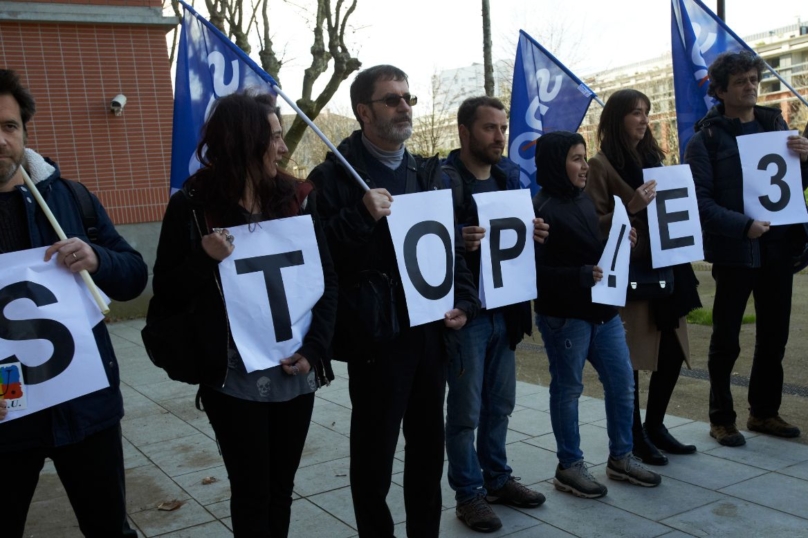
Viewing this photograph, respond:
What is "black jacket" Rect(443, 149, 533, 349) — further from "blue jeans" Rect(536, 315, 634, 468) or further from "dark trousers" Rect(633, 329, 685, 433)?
"dark trousers" Rect(633, 329, 685, 433)

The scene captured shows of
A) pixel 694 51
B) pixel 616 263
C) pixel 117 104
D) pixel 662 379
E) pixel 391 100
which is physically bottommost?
pixel 662 379

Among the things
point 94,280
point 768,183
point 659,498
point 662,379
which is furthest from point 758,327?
point 94,280

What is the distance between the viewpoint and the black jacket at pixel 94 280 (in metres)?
2.62

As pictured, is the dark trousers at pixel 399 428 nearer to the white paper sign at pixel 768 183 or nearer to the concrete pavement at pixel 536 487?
the concrete pavement at pixel 536 487

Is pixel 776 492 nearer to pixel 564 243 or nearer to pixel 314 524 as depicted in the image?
pixel 564 243

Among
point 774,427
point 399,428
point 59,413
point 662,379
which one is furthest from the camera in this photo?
point 774,427

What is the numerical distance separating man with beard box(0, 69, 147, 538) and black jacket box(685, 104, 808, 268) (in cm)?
372

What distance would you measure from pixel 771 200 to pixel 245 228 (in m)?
3.58

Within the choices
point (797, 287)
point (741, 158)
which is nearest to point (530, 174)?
point (741, 158)

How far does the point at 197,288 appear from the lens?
2930mm

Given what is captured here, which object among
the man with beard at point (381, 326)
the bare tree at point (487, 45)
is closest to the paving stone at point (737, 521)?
the man with beard at point (381, 326)

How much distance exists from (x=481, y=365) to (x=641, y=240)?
135 cm

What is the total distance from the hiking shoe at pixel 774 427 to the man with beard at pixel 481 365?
6.29ft

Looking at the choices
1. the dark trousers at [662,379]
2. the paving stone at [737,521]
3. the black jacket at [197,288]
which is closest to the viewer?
the black jacket at [197,288]
